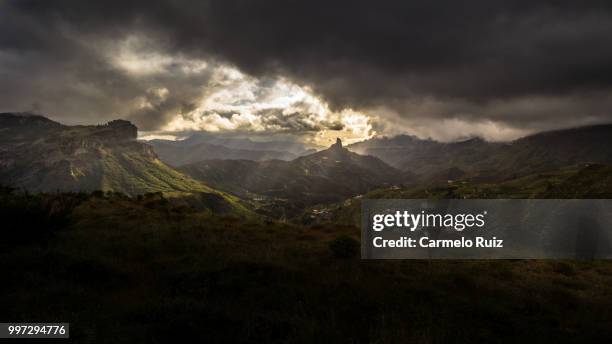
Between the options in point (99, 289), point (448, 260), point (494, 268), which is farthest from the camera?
point (448, 260)

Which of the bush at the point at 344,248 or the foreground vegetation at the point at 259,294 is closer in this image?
the foreground vegetation at the point at 259,294

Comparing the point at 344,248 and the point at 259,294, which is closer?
the point at 259,294

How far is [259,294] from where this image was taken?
9.49 metres

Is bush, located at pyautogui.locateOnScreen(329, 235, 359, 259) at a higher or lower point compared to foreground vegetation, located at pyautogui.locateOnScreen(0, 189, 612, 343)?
higher

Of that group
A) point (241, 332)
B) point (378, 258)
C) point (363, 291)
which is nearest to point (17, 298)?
point (241, 332)

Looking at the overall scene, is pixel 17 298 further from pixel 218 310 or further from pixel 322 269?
pixel 322 269

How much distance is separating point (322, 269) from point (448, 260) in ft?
33.2

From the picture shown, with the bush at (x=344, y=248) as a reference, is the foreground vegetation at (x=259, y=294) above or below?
below

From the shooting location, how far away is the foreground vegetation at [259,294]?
7113 mm

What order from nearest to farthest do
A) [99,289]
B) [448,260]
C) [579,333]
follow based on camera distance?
[579,333] < [99,289] < [448,260]

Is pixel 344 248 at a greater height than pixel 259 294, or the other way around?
pixel 344 248

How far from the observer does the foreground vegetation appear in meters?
7.11

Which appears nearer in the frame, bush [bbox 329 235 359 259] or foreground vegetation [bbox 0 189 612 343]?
foreground vegetation [bbox 0 189 612 343]

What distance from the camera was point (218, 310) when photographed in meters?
7.73
